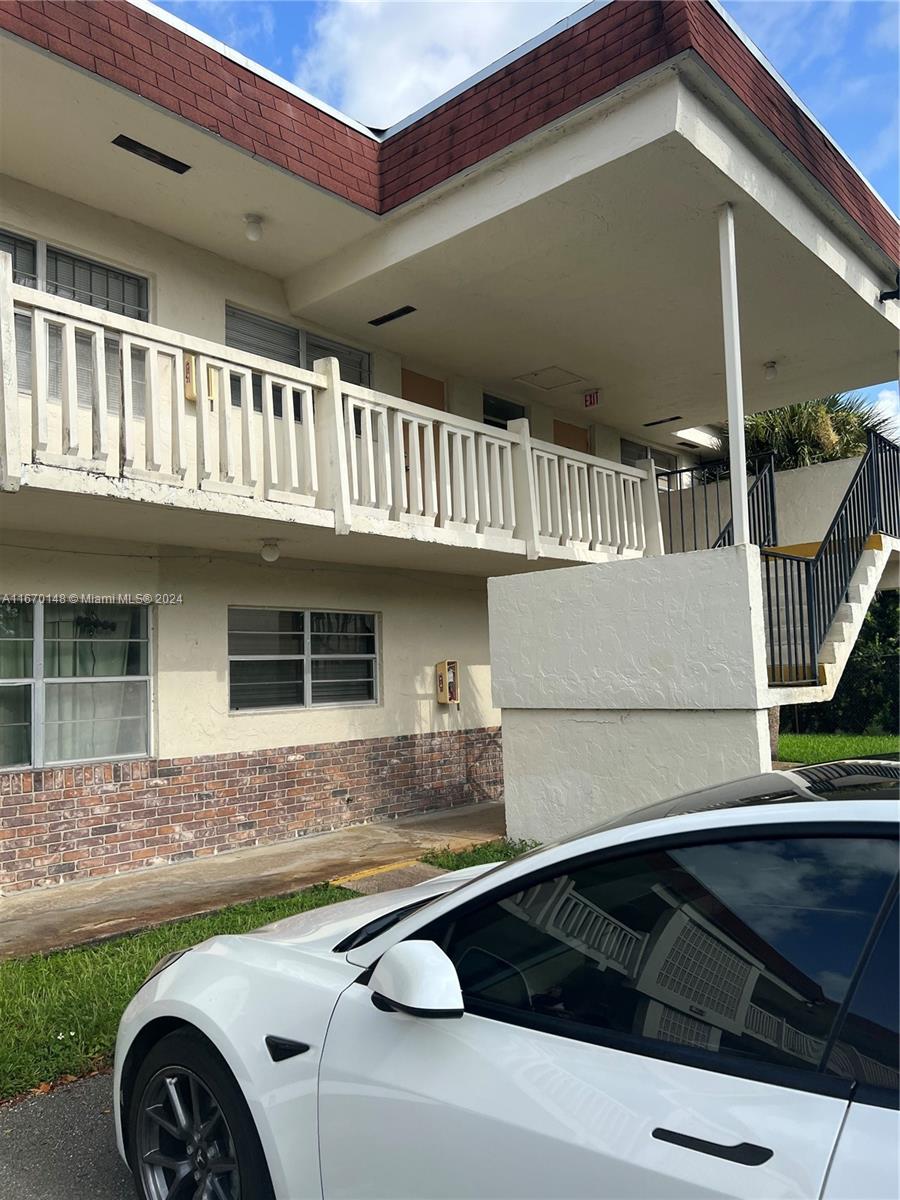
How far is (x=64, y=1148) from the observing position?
352 centimetres

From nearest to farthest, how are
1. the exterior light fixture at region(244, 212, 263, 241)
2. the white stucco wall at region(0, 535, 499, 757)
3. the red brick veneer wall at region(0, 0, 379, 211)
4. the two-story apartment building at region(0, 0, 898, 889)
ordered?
1. the red brick veneer wall at region(0, 0, 379, 211)
2. the two-story apartment building at region(0, 0, 898, 889)
3. the white stucco wall at region(0, 535, 499, 757)
4. the exterior light fixture at region(244, 212, 263, 241)

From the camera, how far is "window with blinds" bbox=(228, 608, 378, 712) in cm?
902

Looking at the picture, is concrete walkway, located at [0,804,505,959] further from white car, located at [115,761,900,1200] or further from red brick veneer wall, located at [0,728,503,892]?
white car, located at [115,761,900,1200]

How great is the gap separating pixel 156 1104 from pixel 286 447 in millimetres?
5227

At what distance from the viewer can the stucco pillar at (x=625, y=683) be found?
7.05 m

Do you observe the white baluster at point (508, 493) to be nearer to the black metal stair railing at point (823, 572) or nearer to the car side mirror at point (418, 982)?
the black metal stair railing at point (823, 572)

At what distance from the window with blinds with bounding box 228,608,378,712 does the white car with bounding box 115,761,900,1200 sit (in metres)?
6.37

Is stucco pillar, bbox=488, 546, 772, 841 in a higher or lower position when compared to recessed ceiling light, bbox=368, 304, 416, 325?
lower

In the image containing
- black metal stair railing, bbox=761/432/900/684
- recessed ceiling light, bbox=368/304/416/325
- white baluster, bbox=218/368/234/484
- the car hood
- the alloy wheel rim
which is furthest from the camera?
recessed ceiling light, bbox=368/304/416/325

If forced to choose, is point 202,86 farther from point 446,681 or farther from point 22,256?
point 446,681

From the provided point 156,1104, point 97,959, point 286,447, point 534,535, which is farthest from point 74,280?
point 156,1104

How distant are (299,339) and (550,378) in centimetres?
354

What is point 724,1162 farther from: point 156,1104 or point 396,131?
point 396,131

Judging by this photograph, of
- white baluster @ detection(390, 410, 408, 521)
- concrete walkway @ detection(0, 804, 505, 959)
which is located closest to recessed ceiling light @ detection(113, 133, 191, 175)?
white baluster @ detection(390, 410, 408, 521)
